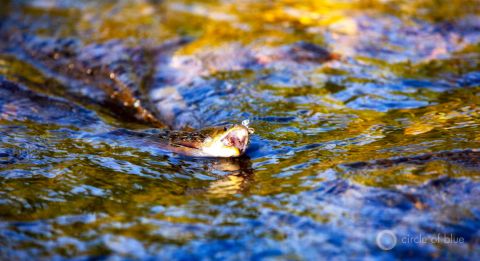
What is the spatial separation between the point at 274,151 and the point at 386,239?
5.32 ft

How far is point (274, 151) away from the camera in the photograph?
480 cm

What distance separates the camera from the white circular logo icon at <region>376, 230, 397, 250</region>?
3291 mm

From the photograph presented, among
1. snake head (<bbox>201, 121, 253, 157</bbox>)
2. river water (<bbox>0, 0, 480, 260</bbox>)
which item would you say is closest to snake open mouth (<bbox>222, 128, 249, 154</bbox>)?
snake head (<bbox>201, 121, 253, 157</bbox>)

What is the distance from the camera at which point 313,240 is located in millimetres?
3375

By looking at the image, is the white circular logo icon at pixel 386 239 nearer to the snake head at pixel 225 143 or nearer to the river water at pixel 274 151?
the river water at pixel 274 151

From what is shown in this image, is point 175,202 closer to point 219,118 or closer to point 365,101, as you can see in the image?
point 219,118

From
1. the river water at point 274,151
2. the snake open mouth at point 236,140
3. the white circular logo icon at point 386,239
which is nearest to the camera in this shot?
the white circular logo icon at point 386,239

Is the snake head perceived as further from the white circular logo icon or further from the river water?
the white circular logo icon

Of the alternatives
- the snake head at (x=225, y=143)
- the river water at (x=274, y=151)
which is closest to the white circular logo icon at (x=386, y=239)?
the river water at (x=274, y=151)

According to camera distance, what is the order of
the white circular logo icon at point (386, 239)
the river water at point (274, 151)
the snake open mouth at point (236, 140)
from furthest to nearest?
the snake open mouth at point (236, 140) → the river water at point (274, 151) → the white circular logo icon at point (386, 239)

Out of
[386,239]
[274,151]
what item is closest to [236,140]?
[274,151]

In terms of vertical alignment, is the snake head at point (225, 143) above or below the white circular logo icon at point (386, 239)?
above

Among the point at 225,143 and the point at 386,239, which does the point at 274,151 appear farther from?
the point at 386,239

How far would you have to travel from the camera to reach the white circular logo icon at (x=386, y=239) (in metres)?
3.29
